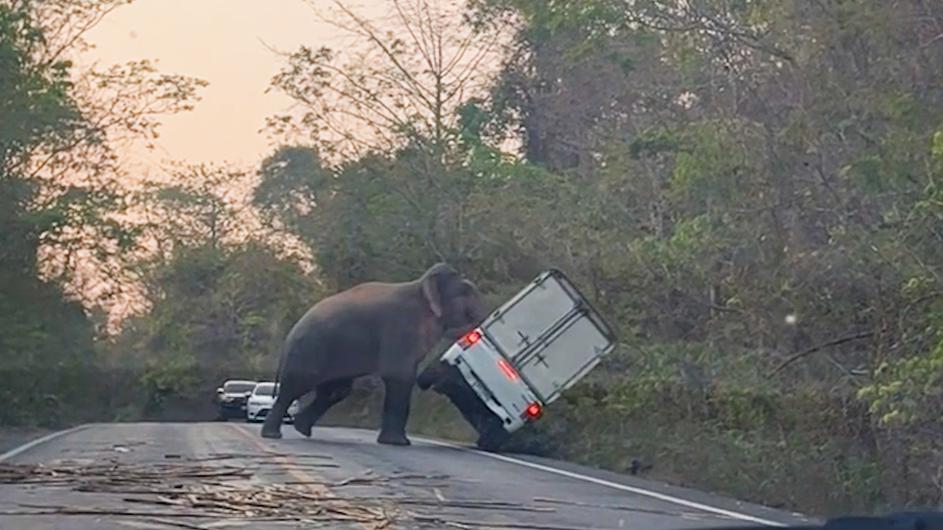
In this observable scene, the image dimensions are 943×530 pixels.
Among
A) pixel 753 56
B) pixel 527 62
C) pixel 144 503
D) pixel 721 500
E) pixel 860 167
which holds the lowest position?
pixel 721 500

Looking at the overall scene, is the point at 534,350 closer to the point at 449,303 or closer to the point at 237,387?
the point at 449,303

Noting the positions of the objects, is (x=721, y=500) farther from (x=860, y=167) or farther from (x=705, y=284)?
(x=705, y=284)

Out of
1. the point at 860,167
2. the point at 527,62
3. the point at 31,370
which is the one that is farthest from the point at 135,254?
the point at 860,167

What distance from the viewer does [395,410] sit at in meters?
26.1

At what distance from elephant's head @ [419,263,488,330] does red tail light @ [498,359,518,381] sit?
7.99ft

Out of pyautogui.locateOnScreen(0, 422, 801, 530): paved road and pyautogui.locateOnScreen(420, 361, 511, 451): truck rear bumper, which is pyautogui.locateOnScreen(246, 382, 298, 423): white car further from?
pyautogui.locateOnScreen(0, 422, 801, 530): paved road

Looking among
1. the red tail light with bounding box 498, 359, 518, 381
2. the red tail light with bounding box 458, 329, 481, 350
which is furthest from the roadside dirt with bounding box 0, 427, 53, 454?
the red tail light with bounding box 498, 359, 518, 381

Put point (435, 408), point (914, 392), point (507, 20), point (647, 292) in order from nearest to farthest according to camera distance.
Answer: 1. point (914, 392)
2. point (647, 292)
3. point (435, 408)
4. point (507, 20)

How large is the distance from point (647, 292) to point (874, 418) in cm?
733

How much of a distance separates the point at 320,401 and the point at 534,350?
4.90 metres

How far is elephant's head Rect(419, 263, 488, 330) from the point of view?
27.5 metres

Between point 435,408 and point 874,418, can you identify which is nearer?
point 874,418

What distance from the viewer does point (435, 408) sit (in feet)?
106

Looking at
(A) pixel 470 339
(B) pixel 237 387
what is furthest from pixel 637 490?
(B) pixel 237 387
